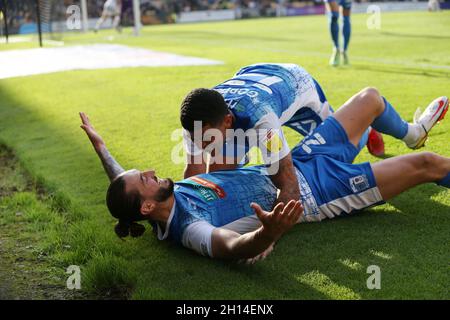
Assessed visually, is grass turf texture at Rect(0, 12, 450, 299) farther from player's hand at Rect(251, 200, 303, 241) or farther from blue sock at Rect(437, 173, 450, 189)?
player's hand at Rect(251, 200, 303, 241)

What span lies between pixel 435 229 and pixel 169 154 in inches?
105

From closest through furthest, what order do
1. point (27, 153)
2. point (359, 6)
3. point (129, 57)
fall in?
point (27, 153) → point (129, 57) → point (359, 6)

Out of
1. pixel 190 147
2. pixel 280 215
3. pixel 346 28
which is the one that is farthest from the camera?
pixel 346 28

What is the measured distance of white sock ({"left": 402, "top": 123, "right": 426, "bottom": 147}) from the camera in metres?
4.48

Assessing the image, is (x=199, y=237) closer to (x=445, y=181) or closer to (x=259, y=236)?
(x=259, y=236)

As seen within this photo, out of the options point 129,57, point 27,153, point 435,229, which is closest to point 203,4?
point 129,57

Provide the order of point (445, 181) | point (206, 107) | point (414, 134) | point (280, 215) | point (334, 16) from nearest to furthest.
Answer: point (280, 215), point (206, 107), point (445, 181), point (414, 134), point (334, 16)

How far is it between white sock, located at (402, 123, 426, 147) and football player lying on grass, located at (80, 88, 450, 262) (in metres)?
0.59

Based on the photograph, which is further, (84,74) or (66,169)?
(84,74)

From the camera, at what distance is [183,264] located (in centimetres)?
331

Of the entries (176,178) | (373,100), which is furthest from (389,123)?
(176,178)

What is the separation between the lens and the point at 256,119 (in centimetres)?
355

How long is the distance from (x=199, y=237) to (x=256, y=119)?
755 mm

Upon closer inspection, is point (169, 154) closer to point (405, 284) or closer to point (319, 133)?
point (319, 133)
